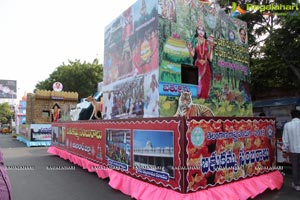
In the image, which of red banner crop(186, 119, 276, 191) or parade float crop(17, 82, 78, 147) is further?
parade float crop(17, 82, 78, 147)

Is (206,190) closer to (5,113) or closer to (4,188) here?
(4,188)

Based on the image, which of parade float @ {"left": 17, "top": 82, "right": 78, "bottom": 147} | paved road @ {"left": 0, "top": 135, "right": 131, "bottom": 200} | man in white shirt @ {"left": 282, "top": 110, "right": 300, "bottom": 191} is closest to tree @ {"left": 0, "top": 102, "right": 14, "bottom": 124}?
parade float @ {"left": 17, "top": 82, "right": 78, "bottom": 147}

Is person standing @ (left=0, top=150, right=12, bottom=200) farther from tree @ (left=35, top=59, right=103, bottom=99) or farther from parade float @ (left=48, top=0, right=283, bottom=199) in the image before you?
tree @ (left=35, top=59, right=103, bottom=99)

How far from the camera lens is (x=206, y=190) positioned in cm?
429

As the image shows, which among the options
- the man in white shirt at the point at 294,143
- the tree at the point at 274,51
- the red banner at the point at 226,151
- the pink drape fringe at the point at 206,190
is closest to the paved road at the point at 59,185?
the pink drape fringe at the point at 206,190

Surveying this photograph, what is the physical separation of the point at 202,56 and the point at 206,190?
14.4 ft

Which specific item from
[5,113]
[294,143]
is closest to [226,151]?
[294,143]

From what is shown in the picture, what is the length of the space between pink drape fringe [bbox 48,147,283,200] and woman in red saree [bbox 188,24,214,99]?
2.89m

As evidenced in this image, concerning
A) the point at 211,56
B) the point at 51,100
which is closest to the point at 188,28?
the point at 211,56

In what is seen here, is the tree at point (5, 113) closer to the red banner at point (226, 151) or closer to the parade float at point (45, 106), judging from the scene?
the parade float at point (45, 106)

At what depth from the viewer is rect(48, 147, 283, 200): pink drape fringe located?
4.23m

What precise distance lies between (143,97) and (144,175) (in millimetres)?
2678

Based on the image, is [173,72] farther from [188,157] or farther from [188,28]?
[188,157]

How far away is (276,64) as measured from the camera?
381 inches
